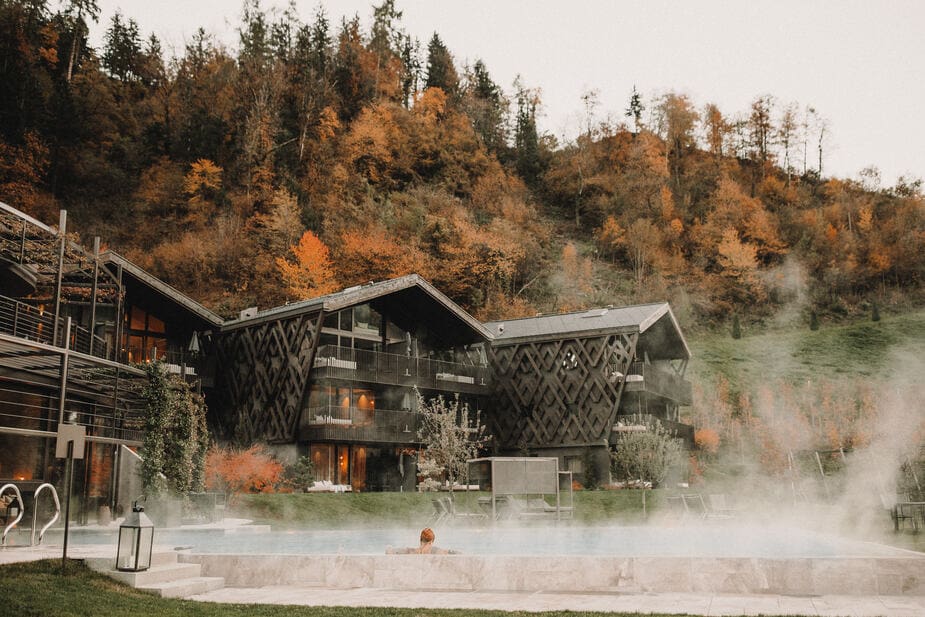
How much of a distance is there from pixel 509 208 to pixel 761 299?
19.8m

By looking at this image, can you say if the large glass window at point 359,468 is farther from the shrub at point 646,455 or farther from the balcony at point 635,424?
the balcony at point 635,424

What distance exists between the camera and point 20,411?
1714 cm

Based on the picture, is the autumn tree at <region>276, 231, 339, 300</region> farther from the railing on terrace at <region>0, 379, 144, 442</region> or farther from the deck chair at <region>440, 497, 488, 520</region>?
the deck chair at <region>440, 497, 488, 520</region>

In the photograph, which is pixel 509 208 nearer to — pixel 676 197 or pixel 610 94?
pixel 676 197

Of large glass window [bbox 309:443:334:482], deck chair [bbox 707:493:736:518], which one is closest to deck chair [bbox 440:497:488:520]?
deck chair [bbox 707:493:736:518]

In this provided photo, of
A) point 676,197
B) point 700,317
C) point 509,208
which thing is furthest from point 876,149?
point 509,208

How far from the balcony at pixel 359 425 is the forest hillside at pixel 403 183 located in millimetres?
16055

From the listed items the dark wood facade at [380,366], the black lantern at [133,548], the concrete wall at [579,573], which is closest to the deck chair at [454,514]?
the concrete wall at [579,573]

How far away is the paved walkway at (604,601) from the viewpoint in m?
6.73

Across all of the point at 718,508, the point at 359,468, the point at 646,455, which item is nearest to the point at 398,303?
the point at 359,468

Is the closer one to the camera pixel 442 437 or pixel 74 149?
pixel 442 437

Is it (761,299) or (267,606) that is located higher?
(761,299)

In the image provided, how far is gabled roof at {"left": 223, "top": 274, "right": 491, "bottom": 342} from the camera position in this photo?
2719 centimetres

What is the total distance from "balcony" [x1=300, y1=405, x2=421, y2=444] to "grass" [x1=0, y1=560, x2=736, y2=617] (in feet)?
63.1
